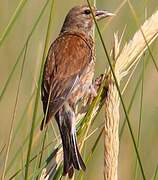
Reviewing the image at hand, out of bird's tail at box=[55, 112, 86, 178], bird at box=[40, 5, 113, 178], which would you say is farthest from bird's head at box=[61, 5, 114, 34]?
bird's tail at box=[55, 112, 86, 178]

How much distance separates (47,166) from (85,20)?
2.25 meters

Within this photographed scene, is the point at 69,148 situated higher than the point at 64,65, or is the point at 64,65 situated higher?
the point at 64,65

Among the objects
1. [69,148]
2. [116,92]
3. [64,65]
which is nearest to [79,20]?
[64,65]

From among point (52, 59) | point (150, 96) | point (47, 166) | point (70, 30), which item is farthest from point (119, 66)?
point (150, 96)

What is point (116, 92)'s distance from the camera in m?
2.84

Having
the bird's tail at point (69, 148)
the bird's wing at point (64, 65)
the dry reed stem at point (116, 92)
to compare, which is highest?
the dry reed stem at point (116, 92)

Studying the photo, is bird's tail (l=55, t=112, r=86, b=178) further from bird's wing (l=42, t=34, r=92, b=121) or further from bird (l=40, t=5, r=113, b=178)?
bird's wing (l=42, t=34, r=92, b=121)

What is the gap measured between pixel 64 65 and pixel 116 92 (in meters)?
1.61

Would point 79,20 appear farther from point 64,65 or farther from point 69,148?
point 69,148

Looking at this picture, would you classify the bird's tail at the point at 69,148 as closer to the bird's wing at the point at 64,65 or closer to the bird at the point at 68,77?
the bird at the point at 68,77

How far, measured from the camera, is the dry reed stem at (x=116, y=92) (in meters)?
2.69

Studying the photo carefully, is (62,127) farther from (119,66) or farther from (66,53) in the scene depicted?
(119,66)

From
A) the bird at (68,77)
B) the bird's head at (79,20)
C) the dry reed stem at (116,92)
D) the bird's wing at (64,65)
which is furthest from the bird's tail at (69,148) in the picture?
the bird's head at (79,20)

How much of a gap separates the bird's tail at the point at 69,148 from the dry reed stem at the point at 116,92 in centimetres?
44
